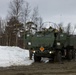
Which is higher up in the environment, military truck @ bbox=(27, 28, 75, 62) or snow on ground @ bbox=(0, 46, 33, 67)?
military truck @ bbox=(27, 28, 75, 62)

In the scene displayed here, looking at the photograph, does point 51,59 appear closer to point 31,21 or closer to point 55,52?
point 55,52

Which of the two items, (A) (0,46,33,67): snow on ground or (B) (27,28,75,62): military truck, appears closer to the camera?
(A) (0,46,33,67): snow on ground

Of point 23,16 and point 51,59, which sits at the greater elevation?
point 23,16

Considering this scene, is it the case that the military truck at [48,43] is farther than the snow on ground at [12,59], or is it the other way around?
the military truck at [48,43]

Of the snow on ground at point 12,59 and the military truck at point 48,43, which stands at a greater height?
the military truck at point 48,43

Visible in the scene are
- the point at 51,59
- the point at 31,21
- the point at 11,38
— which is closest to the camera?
the point at 51,59

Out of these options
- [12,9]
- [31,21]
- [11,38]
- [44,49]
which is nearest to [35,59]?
[44,49]

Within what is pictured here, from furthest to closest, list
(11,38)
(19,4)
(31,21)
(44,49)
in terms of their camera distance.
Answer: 1. (11,38)
2. (31,21)
3. (19,4)
4. (44,49)

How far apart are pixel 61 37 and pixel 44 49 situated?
5.97 feet

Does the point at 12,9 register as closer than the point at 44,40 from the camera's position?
No

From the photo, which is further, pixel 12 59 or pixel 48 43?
pixel 12 59

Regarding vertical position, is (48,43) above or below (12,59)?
above

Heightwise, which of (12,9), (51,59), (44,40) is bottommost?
(51,59)

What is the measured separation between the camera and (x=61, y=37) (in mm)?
24328
